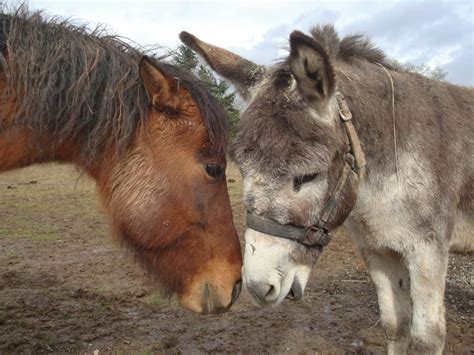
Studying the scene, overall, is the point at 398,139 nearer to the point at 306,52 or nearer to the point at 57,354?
the point at 306,52

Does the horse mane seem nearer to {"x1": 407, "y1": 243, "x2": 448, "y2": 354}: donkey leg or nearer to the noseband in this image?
the noseband

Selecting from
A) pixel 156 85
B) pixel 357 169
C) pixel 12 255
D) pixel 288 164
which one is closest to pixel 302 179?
pixel 288 164

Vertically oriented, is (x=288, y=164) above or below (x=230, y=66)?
below

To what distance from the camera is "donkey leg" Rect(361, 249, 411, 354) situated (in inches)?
161

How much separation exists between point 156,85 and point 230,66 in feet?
2.79

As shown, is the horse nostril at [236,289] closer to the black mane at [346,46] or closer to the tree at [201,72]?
the tree at [201,72]

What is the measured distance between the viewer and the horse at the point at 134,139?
277 centimetres

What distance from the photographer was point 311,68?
8.76 feet

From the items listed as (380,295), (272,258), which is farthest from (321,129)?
(380,295)

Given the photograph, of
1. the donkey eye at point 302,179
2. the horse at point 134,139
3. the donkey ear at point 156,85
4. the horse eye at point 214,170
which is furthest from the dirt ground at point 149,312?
the donkey eye at point 302,179

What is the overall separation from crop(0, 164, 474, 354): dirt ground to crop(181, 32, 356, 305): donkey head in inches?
52.1

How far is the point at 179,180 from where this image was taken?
2.97 metres

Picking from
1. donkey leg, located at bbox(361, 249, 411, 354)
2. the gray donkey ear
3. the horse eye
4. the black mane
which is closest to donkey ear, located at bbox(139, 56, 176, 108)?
the horse eye

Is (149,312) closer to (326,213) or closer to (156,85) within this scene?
(326,213)
